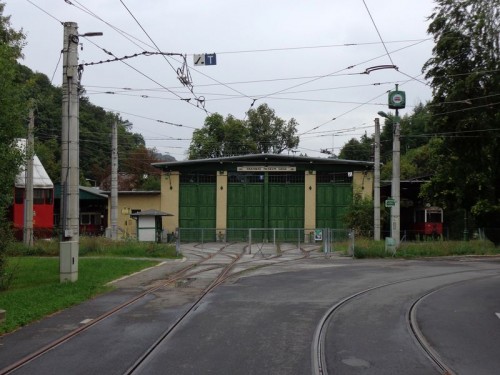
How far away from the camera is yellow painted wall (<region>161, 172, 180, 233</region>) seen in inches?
1773

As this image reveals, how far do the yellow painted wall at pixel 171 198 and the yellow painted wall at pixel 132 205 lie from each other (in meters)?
0.77

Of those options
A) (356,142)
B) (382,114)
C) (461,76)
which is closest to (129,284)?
(382,114)

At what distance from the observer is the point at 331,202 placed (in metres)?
44.5

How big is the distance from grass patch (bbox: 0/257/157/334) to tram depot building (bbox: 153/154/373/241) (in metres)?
22.0

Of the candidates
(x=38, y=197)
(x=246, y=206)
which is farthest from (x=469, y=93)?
(x=38, y=197)

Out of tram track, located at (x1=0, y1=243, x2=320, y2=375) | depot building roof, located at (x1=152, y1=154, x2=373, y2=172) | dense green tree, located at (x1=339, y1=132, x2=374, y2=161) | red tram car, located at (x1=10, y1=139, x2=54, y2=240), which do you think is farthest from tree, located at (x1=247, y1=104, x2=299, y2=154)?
tram track, located at (x1=0, y1=243, x2=320, y2=375)

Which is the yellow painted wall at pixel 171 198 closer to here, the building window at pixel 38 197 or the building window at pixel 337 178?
the building window at pixel 38 197

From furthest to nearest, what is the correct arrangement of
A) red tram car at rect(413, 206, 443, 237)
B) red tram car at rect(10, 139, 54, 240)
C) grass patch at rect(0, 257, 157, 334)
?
red tram car at rect(413, 206, 443, 237) → red tram car at rect(10, 139, 54, 240) → grass patch at rect(0, 257, 157, 334)

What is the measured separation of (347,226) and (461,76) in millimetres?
12698

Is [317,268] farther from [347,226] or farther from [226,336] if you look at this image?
[347,226]

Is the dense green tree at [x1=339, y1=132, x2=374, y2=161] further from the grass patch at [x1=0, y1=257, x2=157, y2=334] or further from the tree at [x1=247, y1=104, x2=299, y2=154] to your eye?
the grass patch at [x1=0, y1=257, x2=157, y2=334]

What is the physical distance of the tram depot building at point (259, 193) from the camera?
146 feet

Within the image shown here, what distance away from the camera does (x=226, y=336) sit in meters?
8.61

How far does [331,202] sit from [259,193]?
5.97m
